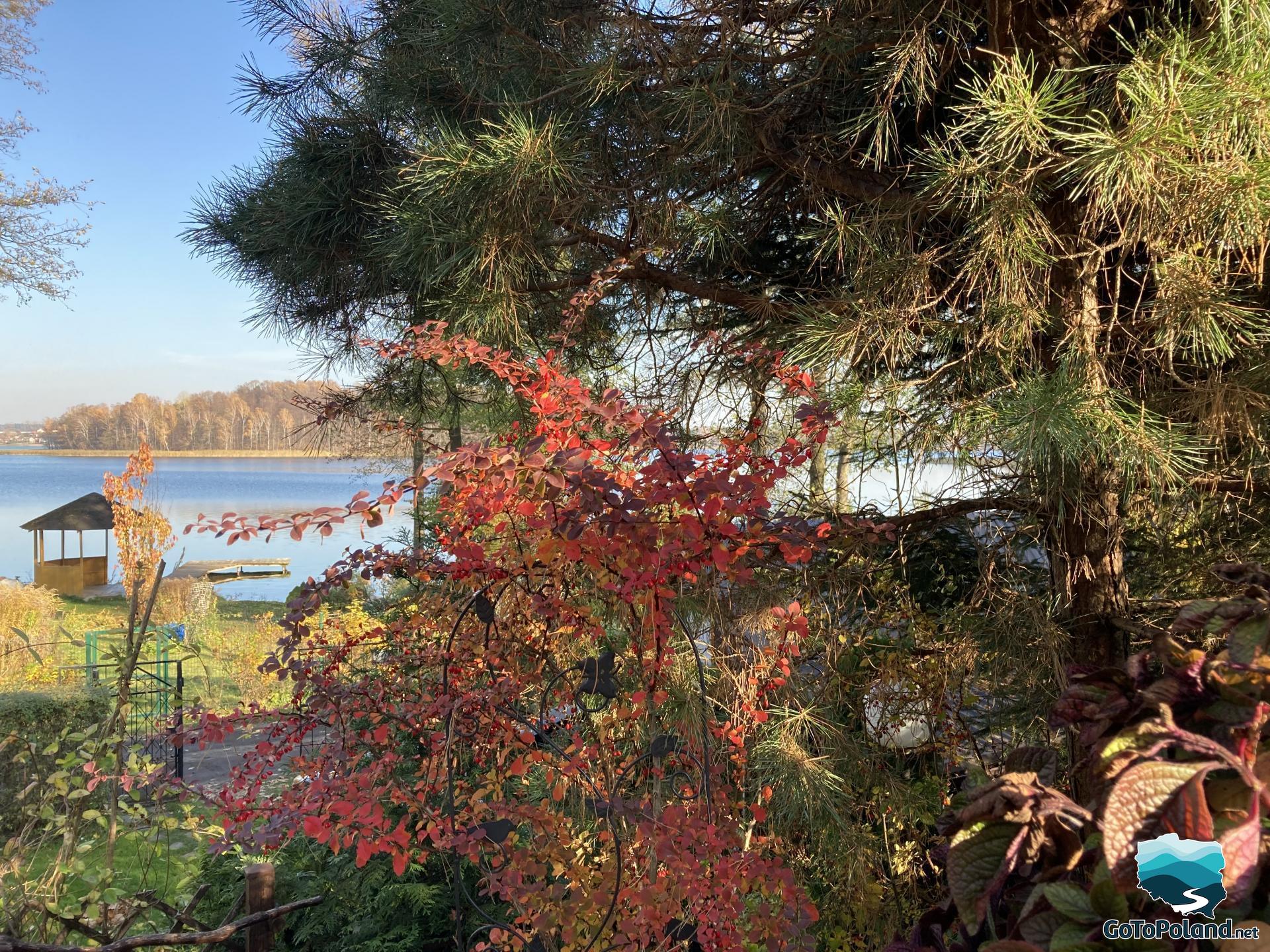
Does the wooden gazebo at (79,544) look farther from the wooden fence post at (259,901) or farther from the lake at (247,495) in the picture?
the wooden fence post at (259,901)

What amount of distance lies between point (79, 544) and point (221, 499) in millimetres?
9780

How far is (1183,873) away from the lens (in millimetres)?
387

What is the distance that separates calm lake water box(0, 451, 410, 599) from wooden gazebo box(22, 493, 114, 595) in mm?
347

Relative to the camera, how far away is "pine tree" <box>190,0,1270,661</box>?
1170 millimetres

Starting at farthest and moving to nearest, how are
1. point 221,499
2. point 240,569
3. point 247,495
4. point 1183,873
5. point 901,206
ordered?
point 247,495 → point 221,499 → point 240,569 → point 901,206 → point 1183,873

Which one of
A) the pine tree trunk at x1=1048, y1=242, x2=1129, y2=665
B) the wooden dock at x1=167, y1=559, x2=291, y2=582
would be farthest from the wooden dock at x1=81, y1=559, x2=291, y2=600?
the pine tree trunk at x1=1048, y1=242, x2=1129, y2=665

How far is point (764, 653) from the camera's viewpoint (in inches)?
59.5

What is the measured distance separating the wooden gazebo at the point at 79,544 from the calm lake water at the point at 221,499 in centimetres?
35

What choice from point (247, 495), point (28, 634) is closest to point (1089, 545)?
point (28, 634)

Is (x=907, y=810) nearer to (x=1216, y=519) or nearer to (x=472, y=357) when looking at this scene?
(x=1216, y=519)

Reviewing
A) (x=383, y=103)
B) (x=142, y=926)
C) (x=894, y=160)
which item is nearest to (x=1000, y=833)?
(x=894, y=160)

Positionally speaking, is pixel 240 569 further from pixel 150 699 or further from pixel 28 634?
pixel 150 699

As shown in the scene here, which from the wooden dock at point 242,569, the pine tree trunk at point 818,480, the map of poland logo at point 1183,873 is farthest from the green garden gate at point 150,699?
the wooden dock at point 242,569

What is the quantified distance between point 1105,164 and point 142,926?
111 inches
